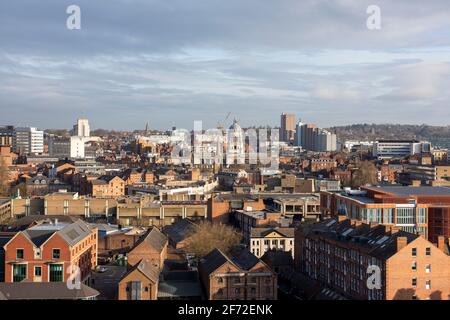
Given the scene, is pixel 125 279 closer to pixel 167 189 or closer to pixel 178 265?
pixel 178 265

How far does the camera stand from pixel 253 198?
31812mm

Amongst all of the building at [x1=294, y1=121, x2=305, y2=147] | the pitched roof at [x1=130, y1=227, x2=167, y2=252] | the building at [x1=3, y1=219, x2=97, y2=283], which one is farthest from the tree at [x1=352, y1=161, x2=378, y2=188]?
the building at [x1=294, y1=121, x2=305, y2=147]

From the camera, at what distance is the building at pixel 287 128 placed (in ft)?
420

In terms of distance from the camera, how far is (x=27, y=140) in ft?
267

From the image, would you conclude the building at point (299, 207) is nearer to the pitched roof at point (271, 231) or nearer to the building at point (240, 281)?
the pitched roof at point (271, 231)

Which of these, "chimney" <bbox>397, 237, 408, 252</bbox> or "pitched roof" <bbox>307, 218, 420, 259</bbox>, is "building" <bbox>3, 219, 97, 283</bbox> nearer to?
"pitched roof" <bbox>307, 218, 420, 259</bbox>

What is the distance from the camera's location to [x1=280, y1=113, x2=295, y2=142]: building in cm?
12812

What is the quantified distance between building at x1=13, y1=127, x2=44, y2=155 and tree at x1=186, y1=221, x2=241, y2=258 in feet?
204

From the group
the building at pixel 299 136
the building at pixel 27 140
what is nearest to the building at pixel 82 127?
the building at pixel 27 140

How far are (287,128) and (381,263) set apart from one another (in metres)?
120

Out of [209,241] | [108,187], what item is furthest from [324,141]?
[209,241]

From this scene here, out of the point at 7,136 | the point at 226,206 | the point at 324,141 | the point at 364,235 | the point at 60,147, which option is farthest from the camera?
the point at 324,141

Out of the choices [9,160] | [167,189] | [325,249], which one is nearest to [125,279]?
[325,249]

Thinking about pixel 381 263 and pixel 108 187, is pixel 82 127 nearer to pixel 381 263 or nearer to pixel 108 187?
pixel 108 187
